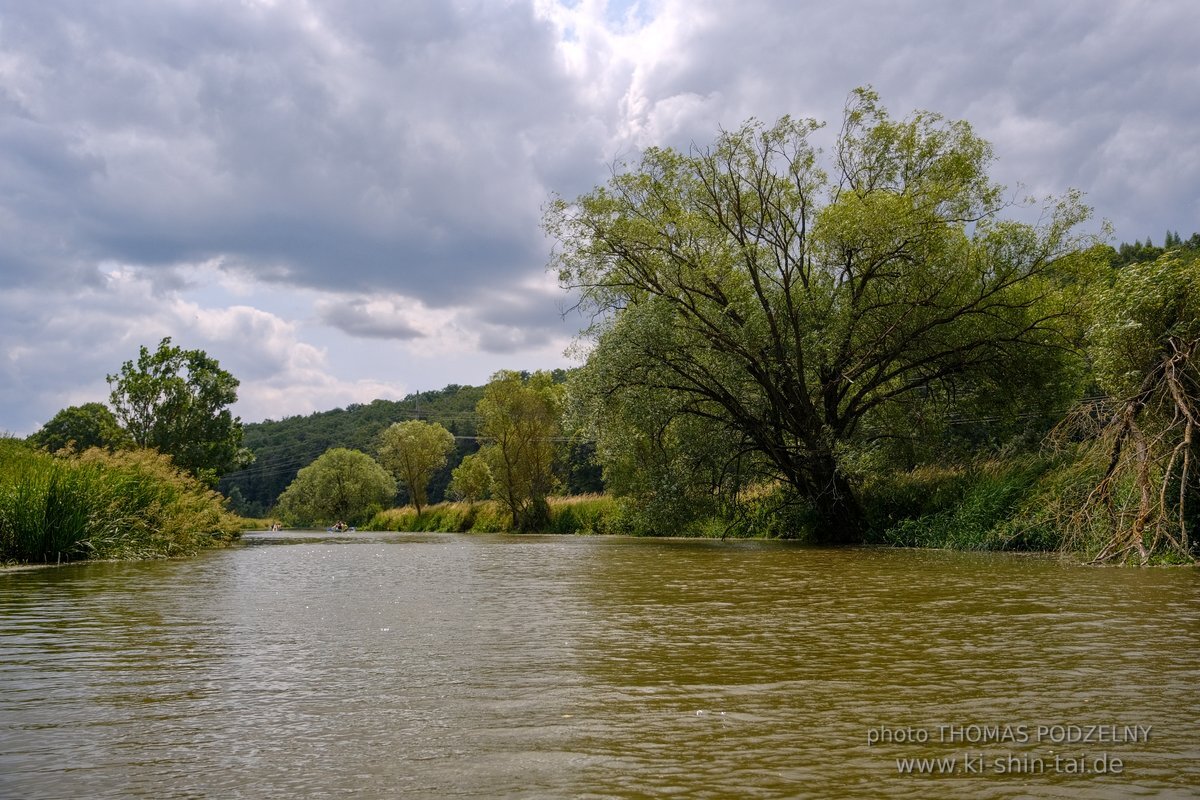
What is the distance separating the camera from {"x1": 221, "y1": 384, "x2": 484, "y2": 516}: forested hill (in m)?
124

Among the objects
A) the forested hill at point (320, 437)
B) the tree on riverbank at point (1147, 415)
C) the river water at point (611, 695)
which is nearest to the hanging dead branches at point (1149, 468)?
the tree on riverbank at point (1147, 415)

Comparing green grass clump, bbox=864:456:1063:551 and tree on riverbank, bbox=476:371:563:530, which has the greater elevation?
tree on riverbank, bbox=476:371:563:530

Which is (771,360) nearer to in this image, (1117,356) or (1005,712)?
(1117,356)

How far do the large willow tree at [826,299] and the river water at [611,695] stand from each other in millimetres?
13334

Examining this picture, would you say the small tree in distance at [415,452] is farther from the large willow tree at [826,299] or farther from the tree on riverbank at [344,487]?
the large willow tree at [826,299]

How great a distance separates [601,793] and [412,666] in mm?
3178

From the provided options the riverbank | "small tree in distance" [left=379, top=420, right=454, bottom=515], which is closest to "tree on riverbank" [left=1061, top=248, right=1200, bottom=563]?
the riverbank

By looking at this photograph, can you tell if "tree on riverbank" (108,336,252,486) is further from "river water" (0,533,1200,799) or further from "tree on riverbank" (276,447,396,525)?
"tree on riverbank" (276,447,396,525)

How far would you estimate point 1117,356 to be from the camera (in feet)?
50.2

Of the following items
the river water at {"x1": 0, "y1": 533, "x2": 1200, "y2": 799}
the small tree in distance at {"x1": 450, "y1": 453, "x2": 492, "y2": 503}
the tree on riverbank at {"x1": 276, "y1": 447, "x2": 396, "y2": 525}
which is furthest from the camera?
the tree on riverbank at {"x1": 276, "y1": 447, "x2": 396, "y2": 525}

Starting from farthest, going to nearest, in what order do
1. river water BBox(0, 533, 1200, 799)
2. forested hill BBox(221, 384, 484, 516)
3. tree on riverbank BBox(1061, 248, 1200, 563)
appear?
forested hill BBox(221, 384, 484, 516) → tree on riverbank BBox(1061, 248, 1200, 563) → river water BBox(0, 533, 1200, 799)

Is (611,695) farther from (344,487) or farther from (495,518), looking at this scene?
(344,487)

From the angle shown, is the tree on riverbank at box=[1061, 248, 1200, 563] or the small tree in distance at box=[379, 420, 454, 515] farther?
the small tree in distance at box=[379, 420, 454, 515]

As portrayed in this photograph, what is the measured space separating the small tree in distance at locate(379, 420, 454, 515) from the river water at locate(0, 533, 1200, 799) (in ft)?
188
